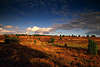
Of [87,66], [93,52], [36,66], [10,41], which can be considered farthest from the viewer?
[10,41]

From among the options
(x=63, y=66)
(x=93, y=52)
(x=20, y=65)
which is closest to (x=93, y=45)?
(x=93, y=52)

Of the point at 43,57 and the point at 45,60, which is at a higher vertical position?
the point at 45,60

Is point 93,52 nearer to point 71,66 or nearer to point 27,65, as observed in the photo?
point 71,66

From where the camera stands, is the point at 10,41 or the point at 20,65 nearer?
the point at 20,65

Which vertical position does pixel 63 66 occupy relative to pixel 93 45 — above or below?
below

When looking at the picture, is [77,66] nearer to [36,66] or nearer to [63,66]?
[63,66]

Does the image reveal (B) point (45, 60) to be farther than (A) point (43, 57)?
No

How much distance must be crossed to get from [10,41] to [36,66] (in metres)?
19.6

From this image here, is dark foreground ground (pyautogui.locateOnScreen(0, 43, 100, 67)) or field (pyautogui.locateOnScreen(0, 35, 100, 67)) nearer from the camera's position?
dark foreground ground (pyautogui.locateOnScreen(0, 43, 100, 67))

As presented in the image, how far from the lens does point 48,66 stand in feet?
24.6

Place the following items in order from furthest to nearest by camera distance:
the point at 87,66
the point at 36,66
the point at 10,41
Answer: the point at 10,41 < the point at 87,66 < the point at 36,66

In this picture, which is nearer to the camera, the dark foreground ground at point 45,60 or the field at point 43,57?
the dark foreground ground at point 45,60

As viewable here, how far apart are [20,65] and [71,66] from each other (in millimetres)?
5423

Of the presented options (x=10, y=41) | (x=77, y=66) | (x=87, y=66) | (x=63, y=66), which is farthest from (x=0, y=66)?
(x=10, y=41)
